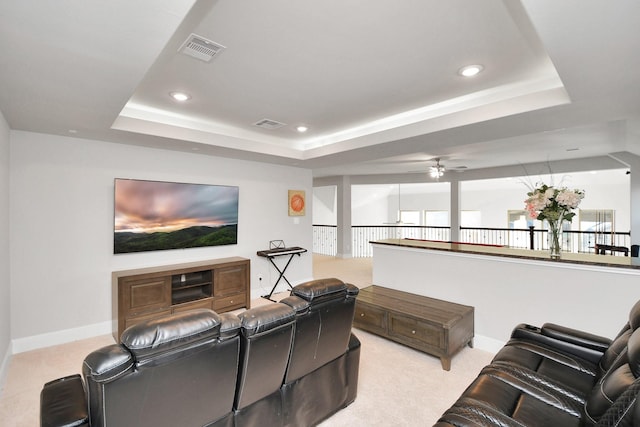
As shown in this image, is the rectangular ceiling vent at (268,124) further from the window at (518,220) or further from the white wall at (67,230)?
the window at (518,220)

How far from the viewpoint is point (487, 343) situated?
10.5ft

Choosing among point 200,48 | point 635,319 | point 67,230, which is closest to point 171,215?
point 67,230

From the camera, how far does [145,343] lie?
1156 millimetres

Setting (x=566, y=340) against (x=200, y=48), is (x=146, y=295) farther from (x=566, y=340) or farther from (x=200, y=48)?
(x=566, y=340)

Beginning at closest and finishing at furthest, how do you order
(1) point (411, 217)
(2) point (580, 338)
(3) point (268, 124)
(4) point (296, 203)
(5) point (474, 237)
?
1. (2) point (580, 338)
2. (3) point (268, 124)
3. (4) point (296, 203)
4. (5) point (474, 237)
5. (1) point (411, 217)

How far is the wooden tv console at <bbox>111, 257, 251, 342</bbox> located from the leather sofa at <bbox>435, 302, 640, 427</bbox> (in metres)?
3.26

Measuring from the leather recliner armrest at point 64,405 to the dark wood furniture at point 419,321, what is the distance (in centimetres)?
261

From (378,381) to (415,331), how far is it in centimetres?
65

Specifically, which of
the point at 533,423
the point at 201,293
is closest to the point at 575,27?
the point at 533,423

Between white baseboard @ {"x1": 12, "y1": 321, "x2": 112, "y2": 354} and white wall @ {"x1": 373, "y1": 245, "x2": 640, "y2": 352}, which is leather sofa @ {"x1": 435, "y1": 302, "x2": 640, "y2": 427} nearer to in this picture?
white wall @ {"x1": 373, "y1": 245, "x2": 640, "y2": 352}

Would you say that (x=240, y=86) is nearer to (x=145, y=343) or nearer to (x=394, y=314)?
(x=145, y=343)

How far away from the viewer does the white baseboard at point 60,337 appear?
3.17 m

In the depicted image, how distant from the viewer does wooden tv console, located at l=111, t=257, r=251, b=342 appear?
3.37 meters

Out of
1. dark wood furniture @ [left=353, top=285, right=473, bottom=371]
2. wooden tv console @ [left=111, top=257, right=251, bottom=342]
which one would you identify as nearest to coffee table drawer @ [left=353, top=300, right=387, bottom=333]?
dark wood furniture @ [left=353, top=285, right=473, bottom=371]
